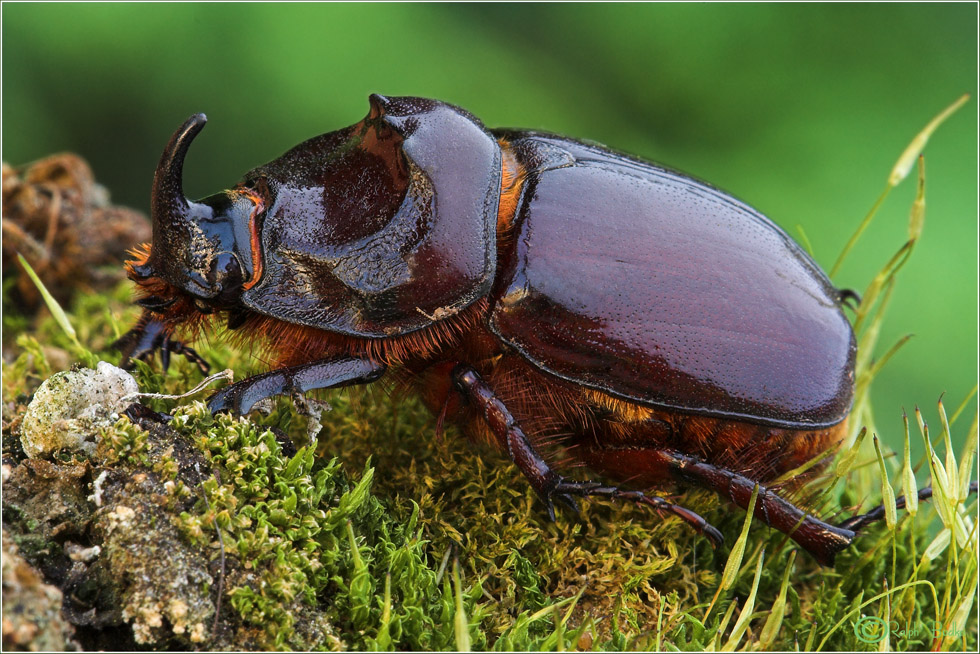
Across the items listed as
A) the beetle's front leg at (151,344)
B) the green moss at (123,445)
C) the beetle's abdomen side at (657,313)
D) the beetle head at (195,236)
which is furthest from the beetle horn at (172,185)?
the beetle's abdomen side at (657,313)

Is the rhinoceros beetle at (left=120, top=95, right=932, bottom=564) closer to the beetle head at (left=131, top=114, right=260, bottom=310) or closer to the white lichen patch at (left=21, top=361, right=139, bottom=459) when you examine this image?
the beetle head at (left=131, top=114, right=260, bottom=310)

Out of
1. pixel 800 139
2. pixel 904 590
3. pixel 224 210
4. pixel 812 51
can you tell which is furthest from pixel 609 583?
A: pixel 812 51

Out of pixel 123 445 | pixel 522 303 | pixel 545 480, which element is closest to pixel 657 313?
pixel 522 303

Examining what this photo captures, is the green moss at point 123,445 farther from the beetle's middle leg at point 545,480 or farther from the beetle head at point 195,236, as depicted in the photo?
the beetle's middle leg at point 545,480

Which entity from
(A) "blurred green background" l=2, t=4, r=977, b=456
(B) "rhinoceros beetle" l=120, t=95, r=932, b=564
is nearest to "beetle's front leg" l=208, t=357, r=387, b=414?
(B) "rhinoceros beetle" l=120, t=95, r=932, b=564

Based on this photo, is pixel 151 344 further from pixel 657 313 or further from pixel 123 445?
pixel 657 313

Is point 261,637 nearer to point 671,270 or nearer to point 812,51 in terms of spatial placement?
point 671,270

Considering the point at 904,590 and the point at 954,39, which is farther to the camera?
the point at 954,39
